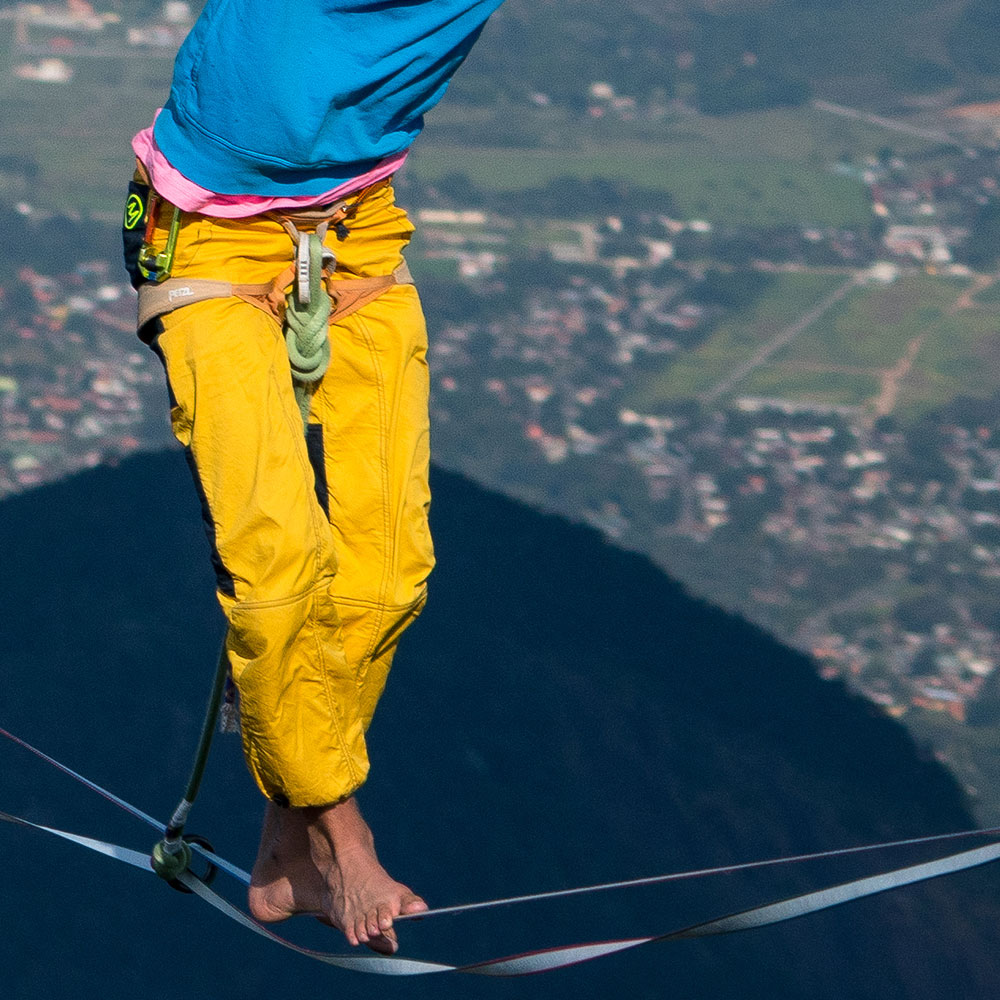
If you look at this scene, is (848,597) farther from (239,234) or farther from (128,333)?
(239,234)

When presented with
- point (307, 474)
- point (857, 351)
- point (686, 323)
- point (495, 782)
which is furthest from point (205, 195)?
point (686, 323)

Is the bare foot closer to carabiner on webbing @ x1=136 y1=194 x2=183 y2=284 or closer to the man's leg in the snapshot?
the man's leg

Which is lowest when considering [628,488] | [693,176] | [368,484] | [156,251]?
[628,488]

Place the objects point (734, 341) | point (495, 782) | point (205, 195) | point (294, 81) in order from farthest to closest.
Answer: point (734, 341), point (495, 782), point (205, 195), point (294, 81)

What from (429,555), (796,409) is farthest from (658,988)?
(796,409)

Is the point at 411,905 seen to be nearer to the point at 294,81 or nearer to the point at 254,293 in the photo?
the point at 254,293

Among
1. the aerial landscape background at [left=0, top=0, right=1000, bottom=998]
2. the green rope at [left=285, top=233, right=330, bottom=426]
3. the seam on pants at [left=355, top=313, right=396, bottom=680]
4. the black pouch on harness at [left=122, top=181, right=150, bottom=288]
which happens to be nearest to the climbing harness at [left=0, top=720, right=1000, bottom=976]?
the seam on pants at [left=355, top=313, right=396, bottom=680]

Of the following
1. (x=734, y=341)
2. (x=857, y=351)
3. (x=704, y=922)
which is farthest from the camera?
(x=734, y=341)
